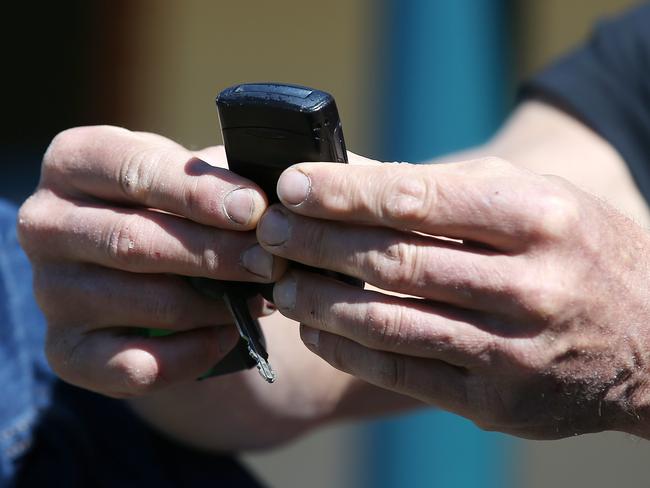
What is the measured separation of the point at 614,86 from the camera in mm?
1323

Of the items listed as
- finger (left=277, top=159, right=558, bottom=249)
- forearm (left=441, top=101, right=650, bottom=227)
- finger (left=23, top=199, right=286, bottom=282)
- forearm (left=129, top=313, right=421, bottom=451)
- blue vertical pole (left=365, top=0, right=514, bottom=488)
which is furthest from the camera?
blue vertical pole (left=365, top=0, right=514, bottom=488)

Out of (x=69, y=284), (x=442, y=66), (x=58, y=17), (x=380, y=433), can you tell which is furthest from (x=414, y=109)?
(x=58, y=17)

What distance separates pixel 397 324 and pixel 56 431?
1.79ft

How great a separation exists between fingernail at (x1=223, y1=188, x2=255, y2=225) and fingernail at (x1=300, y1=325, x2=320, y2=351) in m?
0.10

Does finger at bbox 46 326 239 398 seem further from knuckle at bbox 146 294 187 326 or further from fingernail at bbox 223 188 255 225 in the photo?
fingernail at bbox 223 188 255 225

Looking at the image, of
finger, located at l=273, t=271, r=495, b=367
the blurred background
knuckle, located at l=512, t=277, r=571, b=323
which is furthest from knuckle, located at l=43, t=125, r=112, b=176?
the blurred background

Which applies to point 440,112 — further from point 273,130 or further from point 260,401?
point 273,130

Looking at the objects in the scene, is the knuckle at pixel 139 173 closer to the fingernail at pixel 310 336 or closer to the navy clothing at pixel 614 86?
the fingernail at pixel 310 336

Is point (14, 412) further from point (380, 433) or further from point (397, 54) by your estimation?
point (397, 54)

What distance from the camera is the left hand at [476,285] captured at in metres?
0.65

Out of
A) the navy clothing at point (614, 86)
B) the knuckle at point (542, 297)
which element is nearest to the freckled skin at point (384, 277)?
the knuckle at point (542, 297)

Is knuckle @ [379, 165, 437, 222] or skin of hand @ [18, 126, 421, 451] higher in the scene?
knuckle @ [379, 165, 437, 222]

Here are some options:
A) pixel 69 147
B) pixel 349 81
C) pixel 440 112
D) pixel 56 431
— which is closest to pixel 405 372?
pixel 69 147

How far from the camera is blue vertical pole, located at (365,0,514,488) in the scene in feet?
6.46
